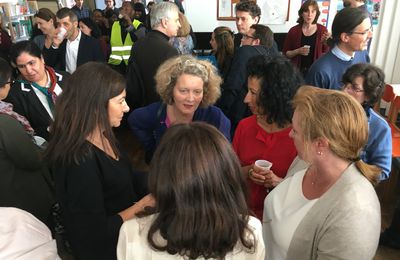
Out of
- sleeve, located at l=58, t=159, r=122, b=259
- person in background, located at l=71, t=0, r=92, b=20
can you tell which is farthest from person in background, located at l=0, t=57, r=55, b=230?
person in background, located at l=71, t=0, r=92, b=20

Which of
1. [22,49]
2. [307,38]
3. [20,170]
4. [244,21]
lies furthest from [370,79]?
[22,49]

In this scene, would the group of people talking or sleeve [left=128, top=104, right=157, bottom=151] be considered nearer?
the group of people talking

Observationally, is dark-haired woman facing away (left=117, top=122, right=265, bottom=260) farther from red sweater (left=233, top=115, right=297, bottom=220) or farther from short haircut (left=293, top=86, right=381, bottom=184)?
red sweater (left=233, top=115, right=297, bottom=220)

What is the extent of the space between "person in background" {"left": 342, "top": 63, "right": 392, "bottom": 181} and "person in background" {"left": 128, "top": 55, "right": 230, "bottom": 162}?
81cm

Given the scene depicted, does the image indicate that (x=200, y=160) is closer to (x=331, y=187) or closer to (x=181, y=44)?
(x=331, y=187)

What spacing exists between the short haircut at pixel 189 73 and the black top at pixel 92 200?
71 cm

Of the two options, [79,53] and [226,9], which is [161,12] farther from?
[226,9]

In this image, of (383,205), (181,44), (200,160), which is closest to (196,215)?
(200,160)

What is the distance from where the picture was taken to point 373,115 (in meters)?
1.82

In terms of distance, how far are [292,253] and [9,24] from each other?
19.6ft

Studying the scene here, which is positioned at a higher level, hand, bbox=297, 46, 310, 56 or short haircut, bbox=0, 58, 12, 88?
short haircut, bbox=0, 58, 12, 88

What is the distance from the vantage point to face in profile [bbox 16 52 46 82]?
2.36 m

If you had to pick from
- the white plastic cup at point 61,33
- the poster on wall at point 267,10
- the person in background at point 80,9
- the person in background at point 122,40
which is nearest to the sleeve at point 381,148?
the white plastic cup at point 61,33

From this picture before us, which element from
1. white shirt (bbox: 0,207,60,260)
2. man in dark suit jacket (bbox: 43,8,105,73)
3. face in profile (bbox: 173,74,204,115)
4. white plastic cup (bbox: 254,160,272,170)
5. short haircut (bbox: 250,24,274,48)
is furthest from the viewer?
man in dark suit jacket (bbox: 43,8,105,73)
